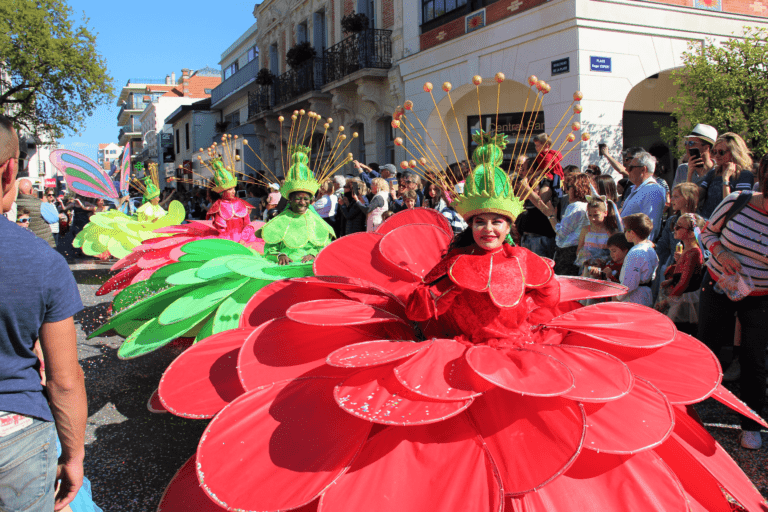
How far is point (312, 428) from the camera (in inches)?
57.9

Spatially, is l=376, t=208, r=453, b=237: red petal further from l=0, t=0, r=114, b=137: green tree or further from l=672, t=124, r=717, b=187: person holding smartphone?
l=0, t=0, r=114, b=137: green tree

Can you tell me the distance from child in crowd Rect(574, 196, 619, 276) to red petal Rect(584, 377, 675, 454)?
2932mm

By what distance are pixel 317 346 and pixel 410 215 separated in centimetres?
87

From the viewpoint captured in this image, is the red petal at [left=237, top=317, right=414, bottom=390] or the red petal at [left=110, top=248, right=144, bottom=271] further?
the red petal at [left=110, top=248, right=144, bottom=271]

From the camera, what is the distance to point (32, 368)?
1.43 meters

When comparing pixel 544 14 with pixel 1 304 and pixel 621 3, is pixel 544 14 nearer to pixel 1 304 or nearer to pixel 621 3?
pixel 621 3

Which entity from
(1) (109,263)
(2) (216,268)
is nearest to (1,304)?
(2) (216,268)

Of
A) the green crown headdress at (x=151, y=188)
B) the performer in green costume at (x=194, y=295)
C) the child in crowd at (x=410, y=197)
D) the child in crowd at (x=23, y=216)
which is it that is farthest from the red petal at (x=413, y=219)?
the child in crowd at (x=23, y=216)

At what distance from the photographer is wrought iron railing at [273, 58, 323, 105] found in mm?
16064

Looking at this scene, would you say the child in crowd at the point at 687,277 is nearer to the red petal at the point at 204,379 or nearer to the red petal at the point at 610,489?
the red petal at the point at 610,489

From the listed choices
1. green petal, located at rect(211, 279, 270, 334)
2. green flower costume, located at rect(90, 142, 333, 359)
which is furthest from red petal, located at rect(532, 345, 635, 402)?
green petal, located at rect(211, 279, 270, 334)

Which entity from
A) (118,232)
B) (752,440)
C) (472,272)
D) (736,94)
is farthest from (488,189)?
(118,232)

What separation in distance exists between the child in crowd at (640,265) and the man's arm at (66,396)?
3385 millimetres

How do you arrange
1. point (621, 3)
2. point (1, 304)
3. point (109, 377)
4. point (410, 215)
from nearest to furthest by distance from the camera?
point (1, 304)
point (410, 215)
point (109, 377)
point (621, 3)
